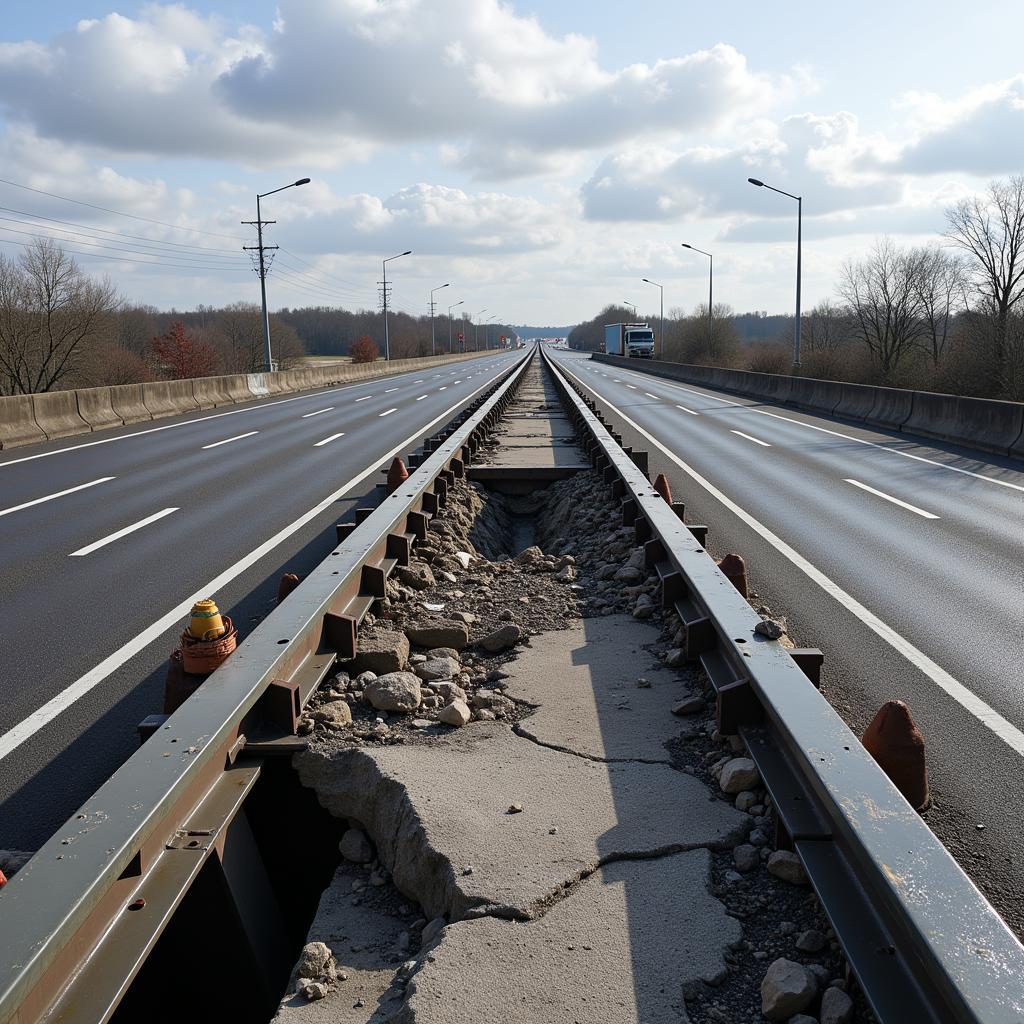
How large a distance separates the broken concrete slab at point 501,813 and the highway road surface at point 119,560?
132 centimetres

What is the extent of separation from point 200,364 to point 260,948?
89.5m

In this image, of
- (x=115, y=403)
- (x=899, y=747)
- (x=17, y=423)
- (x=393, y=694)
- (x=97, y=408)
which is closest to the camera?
(x=899, y=747)

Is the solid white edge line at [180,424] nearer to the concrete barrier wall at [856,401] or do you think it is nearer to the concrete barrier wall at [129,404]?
the concrete barrier wall at [129,404]

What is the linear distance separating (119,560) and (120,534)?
139 cm

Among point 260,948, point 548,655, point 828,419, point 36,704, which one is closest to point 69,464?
point 36,704

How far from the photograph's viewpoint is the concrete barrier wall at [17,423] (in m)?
19.4

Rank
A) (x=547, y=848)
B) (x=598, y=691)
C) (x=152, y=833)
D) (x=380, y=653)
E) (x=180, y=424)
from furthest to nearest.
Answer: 1. (x=180, y=424)
2. (x=380, y=653)
3. (x=598, y=691)
4. (x=547, y=848)
5. (x=152, y=833)

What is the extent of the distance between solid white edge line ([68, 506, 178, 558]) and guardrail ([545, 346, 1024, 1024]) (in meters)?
6.84

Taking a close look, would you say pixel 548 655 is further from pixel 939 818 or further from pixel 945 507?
pixel 945 507

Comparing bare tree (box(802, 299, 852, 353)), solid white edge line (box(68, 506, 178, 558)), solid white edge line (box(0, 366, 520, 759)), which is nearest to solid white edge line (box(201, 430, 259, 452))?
solid white edge line (box(68, 506, 178, 558))

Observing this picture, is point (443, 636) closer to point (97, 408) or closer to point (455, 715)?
point (455, 715)

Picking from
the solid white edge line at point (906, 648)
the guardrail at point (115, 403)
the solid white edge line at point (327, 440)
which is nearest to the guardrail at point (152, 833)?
the solid white edge line at point (906, 648)

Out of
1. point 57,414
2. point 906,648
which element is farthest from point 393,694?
point 57,414

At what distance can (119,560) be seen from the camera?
902 centimetres
